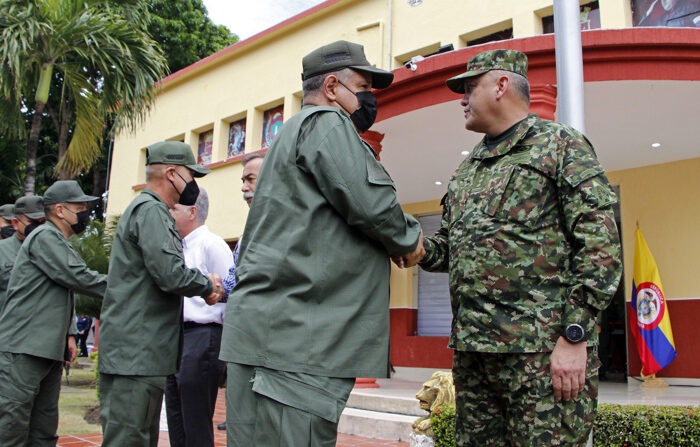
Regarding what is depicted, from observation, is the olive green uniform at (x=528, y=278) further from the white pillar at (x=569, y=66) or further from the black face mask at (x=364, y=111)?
the white pillar at (x=569, y=66)

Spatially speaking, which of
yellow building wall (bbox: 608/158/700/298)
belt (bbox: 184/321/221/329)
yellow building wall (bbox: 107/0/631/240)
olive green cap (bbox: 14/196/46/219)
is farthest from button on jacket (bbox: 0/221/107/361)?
yellow building wall (bbox: 608/158/700/298)

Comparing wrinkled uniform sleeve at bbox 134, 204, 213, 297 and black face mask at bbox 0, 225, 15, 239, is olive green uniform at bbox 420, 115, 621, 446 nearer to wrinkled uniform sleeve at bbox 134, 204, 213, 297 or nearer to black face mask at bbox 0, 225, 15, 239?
wrinkled uniform sleeve at bbox 134, 204, 213, 297

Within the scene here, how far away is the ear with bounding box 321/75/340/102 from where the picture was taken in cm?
214

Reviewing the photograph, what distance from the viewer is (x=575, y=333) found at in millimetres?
2086

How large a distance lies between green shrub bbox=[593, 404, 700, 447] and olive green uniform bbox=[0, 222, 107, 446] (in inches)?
155

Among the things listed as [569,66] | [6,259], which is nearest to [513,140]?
[569,66]

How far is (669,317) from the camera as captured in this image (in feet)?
29.2

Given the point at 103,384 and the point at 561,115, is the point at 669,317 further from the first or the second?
the point at 103,384

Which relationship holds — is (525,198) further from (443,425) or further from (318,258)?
(443,425)

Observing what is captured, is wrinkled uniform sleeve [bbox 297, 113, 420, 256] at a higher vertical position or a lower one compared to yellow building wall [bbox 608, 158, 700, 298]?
lower

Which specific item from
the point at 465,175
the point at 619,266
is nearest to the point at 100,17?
the point at 465,175

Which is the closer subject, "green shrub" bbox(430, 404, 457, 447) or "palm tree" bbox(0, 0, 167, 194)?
"green shrub" bbox(430, 404, 457, 447)

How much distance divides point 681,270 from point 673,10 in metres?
3.83

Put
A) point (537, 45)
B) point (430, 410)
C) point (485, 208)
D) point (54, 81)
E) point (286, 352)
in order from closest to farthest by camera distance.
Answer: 1. point (286, 352)
2. point (485, 208)
3. point (430, 410)
4. point (537, 45)
5. point (54, 81)
